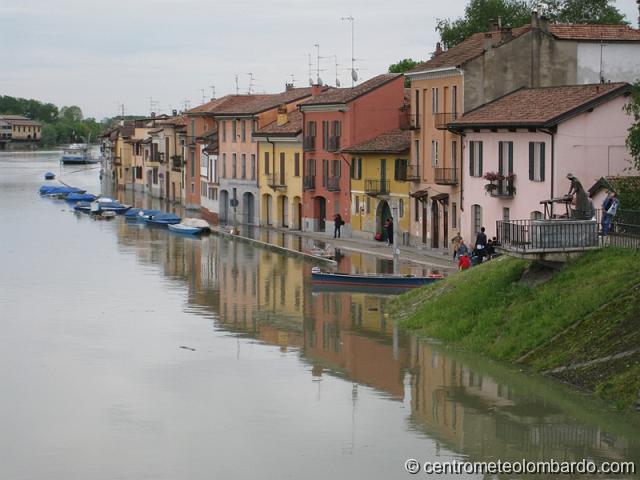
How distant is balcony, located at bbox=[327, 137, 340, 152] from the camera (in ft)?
246

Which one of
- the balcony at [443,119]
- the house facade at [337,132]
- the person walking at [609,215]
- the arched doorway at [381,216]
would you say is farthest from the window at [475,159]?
the person walking at [609,215]

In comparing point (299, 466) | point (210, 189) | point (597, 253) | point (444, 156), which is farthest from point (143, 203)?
point (299, 466)

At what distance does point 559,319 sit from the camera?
36031mm

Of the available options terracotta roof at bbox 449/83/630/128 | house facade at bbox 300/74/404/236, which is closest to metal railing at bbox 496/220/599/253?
terracotta roof at bbox 449/83/630/128

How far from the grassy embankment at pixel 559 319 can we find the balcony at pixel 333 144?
31258 millimetres

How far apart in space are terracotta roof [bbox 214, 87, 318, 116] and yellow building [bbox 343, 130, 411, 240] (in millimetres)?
16192

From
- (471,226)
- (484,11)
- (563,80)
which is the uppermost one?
(484,11)

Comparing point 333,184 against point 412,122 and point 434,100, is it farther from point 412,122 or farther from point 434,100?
point 434,100

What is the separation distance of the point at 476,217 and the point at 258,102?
37540 millimetres

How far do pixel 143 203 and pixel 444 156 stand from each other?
63.8 metres

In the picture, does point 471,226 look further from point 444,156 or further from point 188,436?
point 188,436

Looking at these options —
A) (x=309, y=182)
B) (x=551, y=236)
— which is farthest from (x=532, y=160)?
(x=309, y=182)

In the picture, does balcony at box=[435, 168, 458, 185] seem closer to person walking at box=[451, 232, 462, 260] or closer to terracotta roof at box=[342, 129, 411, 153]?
person walking at box=[451, 232, 462, 260]

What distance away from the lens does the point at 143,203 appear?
121562mm
